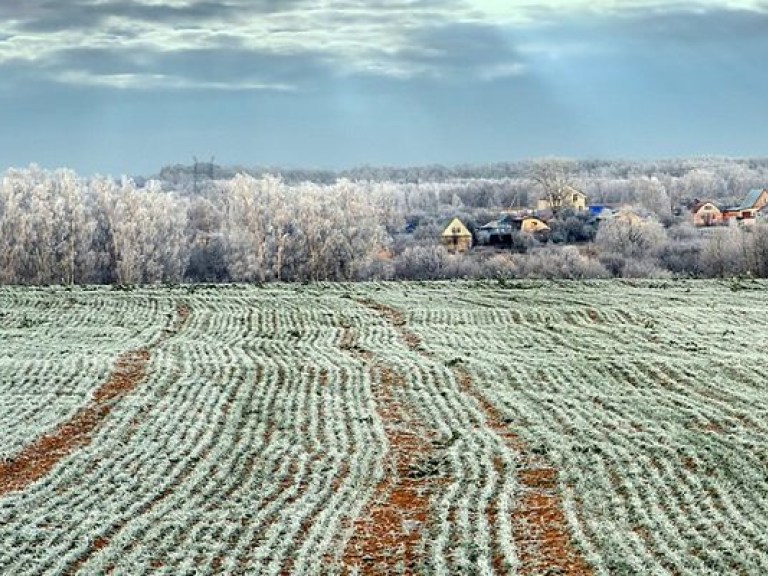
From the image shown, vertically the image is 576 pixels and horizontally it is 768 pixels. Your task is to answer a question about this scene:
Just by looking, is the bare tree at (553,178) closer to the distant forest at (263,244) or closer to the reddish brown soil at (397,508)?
the distant forest at (263,244)

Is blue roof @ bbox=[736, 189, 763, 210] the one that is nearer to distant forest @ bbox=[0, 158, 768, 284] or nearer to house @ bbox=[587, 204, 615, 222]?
house @ bbox=[587, 204, 615, 222]

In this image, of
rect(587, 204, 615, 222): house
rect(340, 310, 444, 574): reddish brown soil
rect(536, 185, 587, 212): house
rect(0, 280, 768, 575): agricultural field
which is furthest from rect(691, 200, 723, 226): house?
rect(340, 310, 444, 574): reddish brown soil

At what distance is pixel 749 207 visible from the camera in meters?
145

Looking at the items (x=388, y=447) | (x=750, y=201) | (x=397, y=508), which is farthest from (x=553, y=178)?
(x=397, y=508)

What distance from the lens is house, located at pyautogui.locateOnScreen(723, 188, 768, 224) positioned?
459 feet

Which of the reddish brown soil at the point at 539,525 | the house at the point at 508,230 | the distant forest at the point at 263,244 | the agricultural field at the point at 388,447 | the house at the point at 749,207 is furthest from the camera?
the house at the point at 749,207

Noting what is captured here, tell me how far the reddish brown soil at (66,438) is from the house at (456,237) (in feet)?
291

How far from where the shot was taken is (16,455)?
20.5 metres

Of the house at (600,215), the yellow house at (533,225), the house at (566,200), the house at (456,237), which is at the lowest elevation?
the house at (456,237)

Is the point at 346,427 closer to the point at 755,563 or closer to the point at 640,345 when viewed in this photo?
the point at 755,563

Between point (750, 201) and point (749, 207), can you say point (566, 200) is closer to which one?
point (749, 207)

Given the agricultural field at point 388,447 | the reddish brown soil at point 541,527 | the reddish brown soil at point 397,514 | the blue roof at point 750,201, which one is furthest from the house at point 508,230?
the reddish brown soil at point 541,527

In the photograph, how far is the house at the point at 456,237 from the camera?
119 metres

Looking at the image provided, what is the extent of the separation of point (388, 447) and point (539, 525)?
613cm
